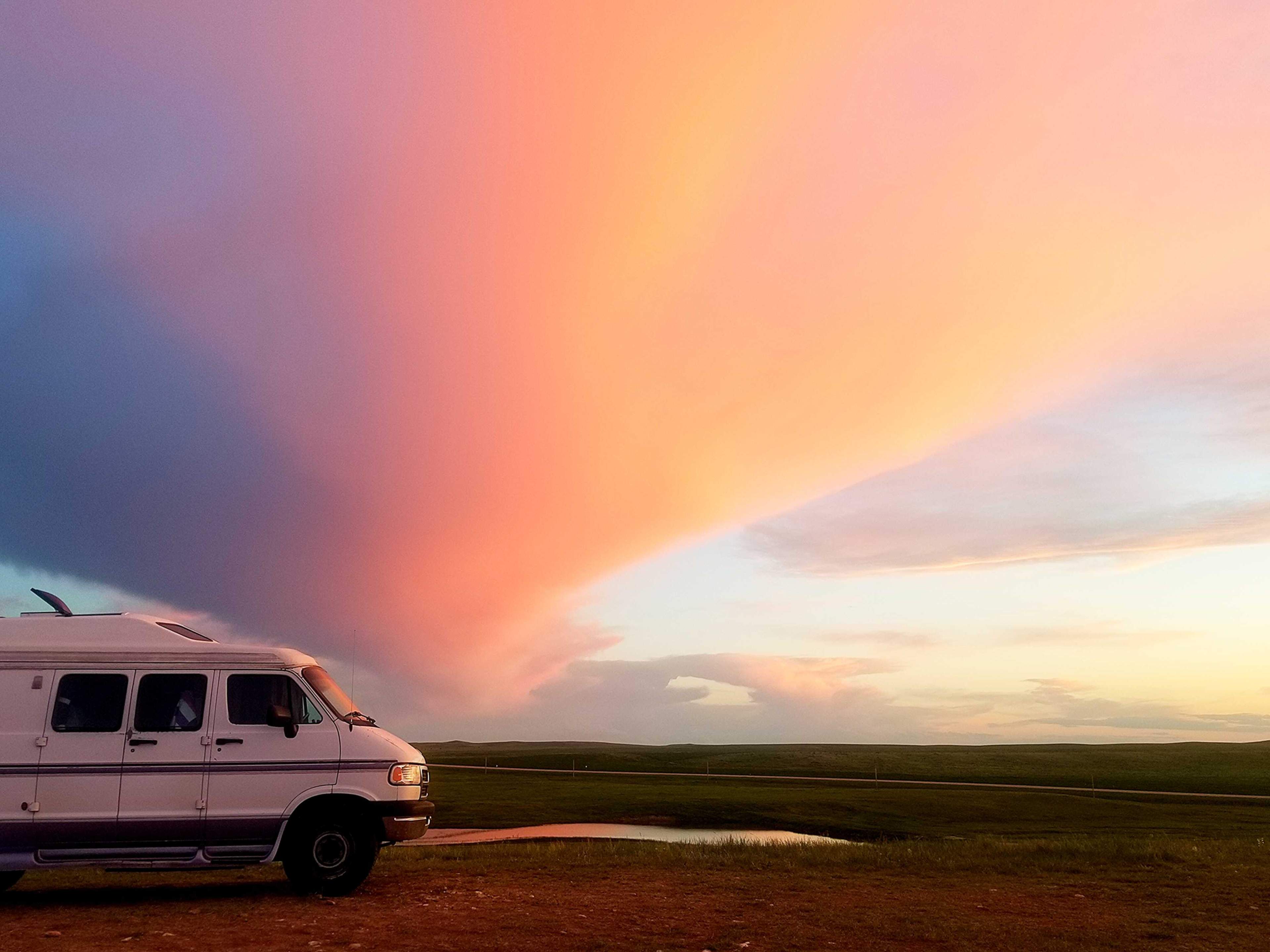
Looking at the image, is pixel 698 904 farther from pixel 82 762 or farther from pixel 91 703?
pixel 91 703

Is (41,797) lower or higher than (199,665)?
lower

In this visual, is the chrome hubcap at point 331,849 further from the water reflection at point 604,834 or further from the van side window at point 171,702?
the water reflection at point 604,834

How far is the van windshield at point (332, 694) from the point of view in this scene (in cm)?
1445

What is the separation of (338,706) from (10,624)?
5.02m

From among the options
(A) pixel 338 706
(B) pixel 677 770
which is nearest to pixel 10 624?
(A) pixel 338 706

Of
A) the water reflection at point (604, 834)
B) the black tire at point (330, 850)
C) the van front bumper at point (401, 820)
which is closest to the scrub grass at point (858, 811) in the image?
the water reflection at point (604, 834)

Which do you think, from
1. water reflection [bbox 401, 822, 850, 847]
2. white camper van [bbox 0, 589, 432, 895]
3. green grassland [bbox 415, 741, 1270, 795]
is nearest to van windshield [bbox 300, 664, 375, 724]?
white camper van [bbox 0, 589, 432, 895]

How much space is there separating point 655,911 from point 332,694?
19.4 ft

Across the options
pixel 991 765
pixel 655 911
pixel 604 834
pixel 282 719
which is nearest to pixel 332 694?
pixel 282 719

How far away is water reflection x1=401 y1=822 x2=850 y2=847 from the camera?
36625 millimetres

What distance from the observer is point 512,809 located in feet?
165

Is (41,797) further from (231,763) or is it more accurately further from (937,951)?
(937,951)

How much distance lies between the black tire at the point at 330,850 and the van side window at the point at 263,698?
144 cm

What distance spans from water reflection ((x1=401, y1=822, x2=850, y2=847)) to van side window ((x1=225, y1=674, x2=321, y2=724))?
21.1 metres
